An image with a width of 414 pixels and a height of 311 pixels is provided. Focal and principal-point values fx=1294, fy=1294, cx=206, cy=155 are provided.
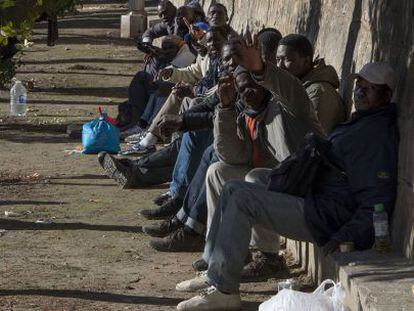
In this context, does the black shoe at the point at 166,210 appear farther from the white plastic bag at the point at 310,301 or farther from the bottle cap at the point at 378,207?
the white plastic bag at the point at 310,301

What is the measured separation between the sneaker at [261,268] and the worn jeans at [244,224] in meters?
0.86

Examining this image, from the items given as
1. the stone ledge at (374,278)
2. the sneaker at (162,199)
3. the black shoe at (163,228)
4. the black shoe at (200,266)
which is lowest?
the sneaker at (162,199)

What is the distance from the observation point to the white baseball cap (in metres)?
7.23

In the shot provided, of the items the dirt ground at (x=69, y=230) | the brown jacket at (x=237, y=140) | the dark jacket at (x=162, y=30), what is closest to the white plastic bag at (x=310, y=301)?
the dirt ground at (x=69, y=230)

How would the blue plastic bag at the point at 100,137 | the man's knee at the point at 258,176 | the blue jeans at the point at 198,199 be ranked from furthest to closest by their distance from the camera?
the blue plastic bag at the point at 100,137 → the blue jeans at the point at 198,199 → the man's knee at the point at 258,176

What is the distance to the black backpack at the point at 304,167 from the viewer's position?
7.20 meters

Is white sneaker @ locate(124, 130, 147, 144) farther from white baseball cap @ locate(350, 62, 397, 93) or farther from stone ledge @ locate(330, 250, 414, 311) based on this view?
stone ledge @ locate(330, 250, 414, 311)

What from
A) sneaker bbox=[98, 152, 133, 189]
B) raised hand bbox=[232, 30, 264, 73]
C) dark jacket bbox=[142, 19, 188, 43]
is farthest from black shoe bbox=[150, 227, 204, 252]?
dark jacket bbox=[142, 19, 188, 43]

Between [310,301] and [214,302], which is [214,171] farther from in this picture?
[310,301]

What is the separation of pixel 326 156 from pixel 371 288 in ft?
→ 3.48

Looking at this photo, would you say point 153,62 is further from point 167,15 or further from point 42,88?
point 42,88

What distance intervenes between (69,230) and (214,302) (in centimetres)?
278

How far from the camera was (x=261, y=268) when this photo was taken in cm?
823

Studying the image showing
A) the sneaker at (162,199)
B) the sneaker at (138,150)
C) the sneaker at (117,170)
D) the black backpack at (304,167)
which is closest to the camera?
the black backpack at (304,167)
